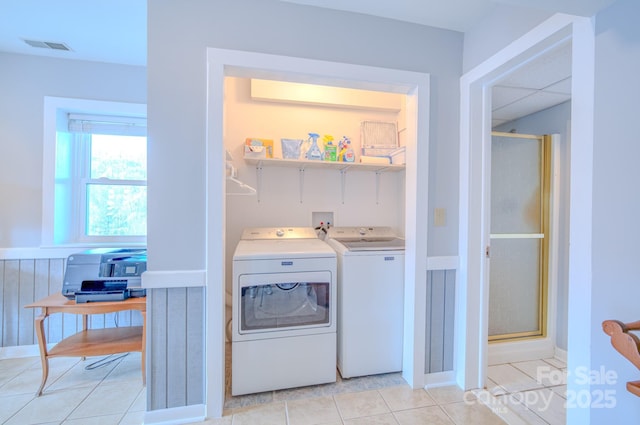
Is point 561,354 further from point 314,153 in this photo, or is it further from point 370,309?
point 314,153

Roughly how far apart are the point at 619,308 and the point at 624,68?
34.5 inches

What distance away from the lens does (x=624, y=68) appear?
3.24ft

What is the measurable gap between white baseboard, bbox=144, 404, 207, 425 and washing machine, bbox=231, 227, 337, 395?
0.71 ft

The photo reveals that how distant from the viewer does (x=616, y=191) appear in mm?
1012

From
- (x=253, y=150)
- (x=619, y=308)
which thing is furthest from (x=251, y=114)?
(x=619, y=308)

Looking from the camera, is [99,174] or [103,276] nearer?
[103,276]

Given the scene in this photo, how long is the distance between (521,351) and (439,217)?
148 cm

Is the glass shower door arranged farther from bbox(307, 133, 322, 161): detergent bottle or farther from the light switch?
bbox(307, 133, 322, 161): detergent bottle

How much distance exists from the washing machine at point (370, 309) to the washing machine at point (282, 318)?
0.10m

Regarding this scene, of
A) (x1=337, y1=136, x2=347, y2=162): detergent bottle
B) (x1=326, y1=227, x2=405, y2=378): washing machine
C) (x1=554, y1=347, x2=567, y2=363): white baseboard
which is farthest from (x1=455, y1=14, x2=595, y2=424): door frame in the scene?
(x1=554, y1=347, x2=567, y2=363): white baseboard

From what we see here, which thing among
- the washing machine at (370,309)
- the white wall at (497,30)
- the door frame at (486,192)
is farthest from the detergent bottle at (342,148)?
the white wall at (497,30)

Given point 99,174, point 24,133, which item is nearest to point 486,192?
point 99,174

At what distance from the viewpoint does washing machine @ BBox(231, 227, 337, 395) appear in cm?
173

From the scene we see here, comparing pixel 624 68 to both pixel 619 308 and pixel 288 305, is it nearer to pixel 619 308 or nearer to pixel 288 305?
pixel 619 308
